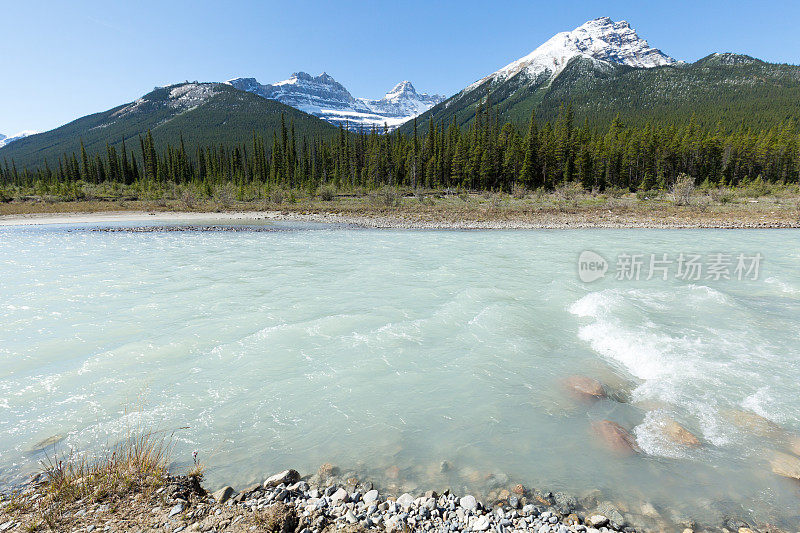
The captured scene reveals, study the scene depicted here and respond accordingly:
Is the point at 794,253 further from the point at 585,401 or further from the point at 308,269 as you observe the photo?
the point at 308,269

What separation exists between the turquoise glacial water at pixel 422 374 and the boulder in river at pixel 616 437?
0.42 ft

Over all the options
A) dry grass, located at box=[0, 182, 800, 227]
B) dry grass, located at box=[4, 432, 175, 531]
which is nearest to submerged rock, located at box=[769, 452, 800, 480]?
dry grass, located at box=[4, 432, 175, 531]

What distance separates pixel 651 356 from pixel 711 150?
91.6 meters

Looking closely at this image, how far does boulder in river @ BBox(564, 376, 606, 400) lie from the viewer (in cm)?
554

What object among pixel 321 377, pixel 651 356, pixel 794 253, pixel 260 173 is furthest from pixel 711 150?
pixel 260 173

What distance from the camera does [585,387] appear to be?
18.9 feet

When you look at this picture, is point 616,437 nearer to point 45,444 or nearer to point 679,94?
point 45,444

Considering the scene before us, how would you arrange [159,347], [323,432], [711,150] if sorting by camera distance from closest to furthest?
[323,432] → [159,347] → [711,150]

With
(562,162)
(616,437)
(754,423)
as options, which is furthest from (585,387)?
(562,162)

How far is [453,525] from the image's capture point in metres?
3.14

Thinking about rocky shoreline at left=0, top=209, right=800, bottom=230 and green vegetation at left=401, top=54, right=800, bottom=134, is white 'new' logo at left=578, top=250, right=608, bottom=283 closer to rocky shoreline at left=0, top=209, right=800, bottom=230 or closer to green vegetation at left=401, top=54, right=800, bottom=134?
rocky shoreline at left=0, top=209, right=800, bottom=230

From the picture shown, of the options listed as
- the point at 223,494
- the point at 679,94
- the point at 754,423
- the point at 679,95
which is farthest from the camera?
the point at 679,94

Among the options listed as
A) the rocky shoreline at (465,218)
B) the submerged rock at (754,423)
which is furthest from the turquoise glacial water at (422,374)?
the rocky shoreline at (465,218)

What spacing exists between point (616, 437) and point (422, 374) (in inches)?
120
